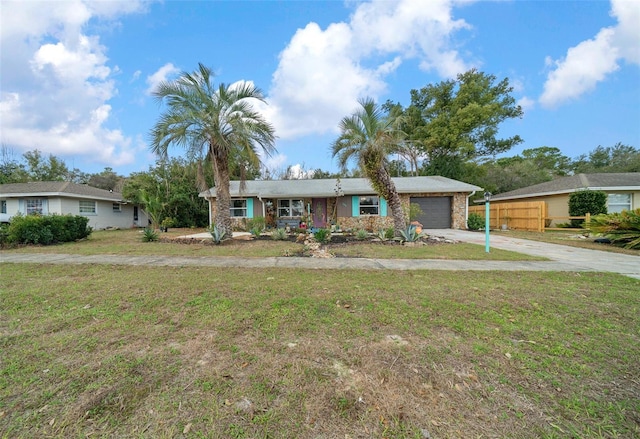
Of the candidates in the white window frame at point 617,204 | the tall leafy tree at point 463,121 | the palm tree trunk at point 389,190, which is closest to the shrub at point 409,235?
the palm tree trunk at point 389,190

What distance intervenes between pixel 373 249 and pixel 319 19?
408 inches

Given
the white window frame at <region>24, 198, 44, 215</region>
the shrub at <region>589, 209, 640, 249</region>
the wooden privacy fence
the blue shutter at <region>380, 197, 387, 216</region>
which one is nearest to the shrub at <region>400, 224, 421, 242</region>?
the blue shutter at <region>380, 197, 387, 216</region>

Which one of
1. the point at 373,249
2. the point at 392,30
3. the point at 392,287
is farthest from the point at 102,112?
the point at 392,287

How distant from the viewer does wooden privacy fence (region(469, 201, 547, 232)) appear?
15648 millimetres

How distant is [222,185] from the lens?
11.0 m

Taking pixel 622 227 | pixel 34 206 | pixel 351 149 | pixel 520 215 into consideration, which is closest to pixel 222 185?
pixel 351 149

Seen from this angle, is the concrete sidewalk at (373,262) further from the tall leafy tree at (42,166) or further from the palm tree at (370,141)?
the tall leafy tree at (42,166)

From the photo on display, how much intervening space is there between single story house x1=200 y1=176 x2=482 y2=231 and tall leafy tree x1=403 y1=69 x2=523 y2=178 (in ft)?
28.5

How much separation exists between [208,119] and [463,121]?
22.6 m

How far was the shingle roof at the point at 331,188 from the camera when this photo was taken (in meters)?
16.2

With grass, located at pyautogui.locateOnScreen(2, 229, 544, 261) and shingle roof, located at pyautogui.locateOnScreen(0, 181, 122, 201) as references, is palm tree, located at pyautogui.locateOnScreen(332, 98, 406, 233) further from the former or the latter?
shingle roof, located at pyautogui.locateOnScreen(0, 181, 122, 201)

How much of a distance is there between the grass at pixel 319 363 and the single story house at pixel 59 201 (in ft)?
59.9

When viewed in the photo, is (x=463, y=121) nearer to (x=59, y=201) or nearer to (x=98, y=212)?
(x=98, y=212)

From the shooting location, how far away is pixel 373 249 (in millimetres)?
9227
